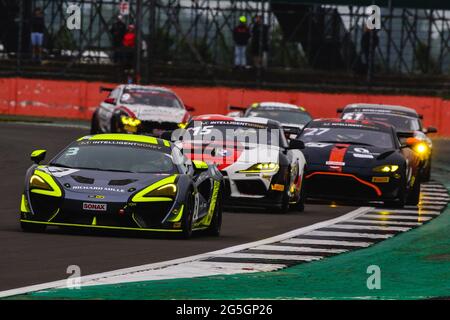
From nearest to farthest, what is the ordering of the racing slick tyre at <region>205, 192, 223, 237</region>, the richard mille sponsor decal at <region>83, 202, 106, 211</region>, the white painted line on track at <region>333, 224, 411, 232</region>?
the richard mille sponsor decal at <region>83, 202, 106, 211</region>
the racing slick tyre at <region>205, 192, 223, 237</region>
the white painted line on track at <region>333, 224, 411, 232</region>

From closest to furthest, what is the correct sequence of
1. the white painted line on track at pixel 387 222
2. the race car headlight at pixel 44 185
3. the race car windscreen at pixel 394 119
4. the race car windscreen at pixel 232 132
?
the race car headlight at pixel 44 185 < the white painted line on track at pixel 387 222 < the race car windscreen at pixel 232 132 < the race car windscreen at pixel 394 119

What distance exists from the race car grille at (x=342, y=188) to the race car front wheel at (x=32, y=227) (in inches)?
300

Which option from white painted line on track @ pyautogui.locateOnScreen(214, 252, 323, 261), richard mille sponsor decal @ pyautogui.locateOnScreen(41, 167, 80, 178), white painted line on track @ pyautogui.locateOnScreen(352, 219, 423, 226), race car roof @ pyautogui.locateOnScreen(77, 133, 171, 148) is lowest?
white painted line on track @ pyautogui.locateOnScreen(352, 219, 423, 226)

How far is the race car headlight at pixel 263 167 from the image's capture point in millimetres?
20188

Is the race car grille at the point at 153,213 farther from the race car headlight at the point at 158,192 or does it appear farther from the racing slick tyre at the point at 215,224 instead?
the racing slick tyre at the point at 215,224

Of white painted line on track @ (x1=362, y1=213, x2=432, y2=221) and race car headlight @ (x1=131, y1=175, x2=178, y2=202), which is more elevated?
race car headlight @ (x1=131, y1=175, x2=178, y2=202)

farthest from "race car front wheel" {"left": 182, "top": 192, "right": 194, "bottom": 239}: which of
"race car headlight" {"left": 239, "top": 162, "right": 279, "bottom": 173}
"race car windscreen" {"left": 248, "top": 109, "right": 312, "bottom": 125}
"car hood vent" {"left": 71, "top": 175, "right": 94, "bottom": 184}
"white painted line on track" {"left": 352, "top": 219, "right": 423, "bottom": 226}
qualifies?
"race car windscreen" {"left": 248, "top": 109, "right": 312, "bottom": 125}

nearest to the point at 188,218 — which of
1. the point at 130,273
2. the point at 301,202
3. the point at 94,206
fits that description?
the point at 94,206

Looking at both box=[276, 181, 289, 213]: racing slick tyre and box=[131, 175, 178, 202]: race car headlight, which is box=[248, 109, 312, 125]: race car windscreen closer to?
box=[276, 181, 289, 213]: racing slick tyre

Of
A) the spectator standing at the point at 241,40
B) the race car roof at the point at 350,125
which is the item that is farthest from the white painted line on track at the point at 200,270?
the spectator standing at the point at 241,40

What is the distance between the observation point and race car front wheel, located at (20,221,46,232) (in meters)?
15.1

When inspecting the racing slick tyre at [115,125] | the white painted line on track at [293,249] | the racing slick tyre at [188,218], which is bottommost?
the racing slick tyre at [115,125]

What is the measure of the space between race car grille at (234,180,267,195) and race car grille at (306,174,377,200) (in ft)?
6.94

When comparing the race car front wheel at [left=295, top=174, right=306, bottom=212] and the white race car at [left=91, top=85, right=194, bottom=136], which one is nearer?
the race car front wheel at [left=295, top=174, right=306, bottom=212]
